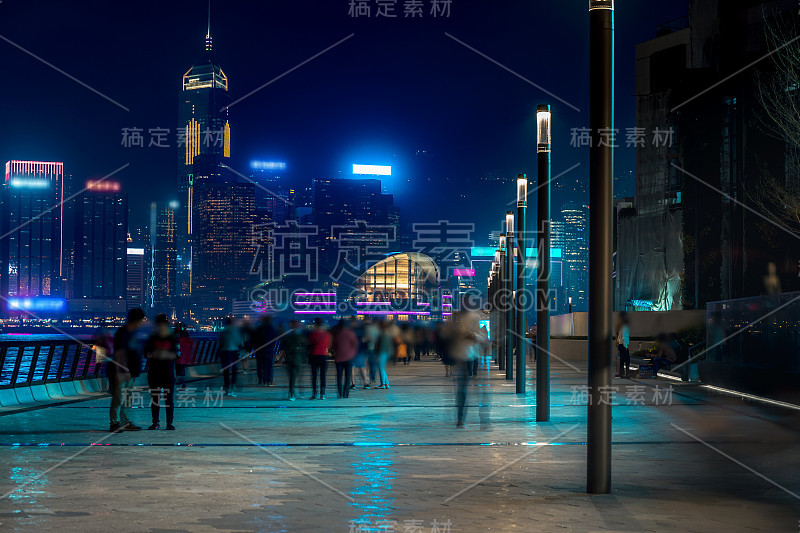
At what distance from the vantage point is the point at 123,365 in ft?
48.8

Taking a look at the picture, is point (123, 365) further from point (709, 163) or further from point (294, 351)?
point (709, 163)

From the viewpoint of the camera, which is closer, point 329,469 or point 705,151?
point 329,469

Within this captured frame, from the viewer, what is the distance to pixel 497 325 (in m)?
49.1

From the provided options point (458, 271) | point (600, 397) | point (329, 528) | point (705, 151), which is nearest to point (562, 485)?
point (600, 397)

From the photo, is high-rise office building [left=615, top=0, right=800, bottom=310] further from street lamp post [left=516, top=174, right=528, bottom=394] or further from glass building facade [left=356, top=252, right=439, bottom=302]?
glass building facade [left=356, top=252, right=439, bottom=302]

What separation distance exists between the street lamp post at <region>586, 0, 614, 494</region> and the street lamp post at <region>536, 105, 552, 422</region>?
7.09 meters

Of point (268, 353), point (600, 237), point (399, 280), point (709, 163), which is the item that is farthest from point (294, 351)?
point (399, 280)

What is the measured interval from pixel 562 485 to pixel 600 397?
1103mm

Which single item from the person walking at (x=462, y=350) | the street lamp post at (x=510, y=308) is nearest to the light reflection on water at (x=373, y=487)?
the person walking at (x=462, y=350)

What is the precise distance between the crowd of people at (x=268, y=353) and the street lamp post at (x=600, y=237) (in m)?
6.39

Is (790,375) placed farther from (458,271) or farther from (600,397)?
(458,271)

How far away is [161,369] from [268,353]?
12340 millimetres

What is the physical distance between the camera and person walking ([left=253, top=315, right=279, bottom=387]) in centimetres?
2570

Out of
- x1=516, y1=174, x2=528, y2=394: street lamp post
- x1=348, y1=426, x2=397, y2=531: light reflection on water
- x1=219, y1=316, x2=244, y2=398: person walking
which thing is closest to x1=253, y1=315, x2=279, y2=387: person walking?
x1=219, y1=316, x2=244, y2=398: person walking
